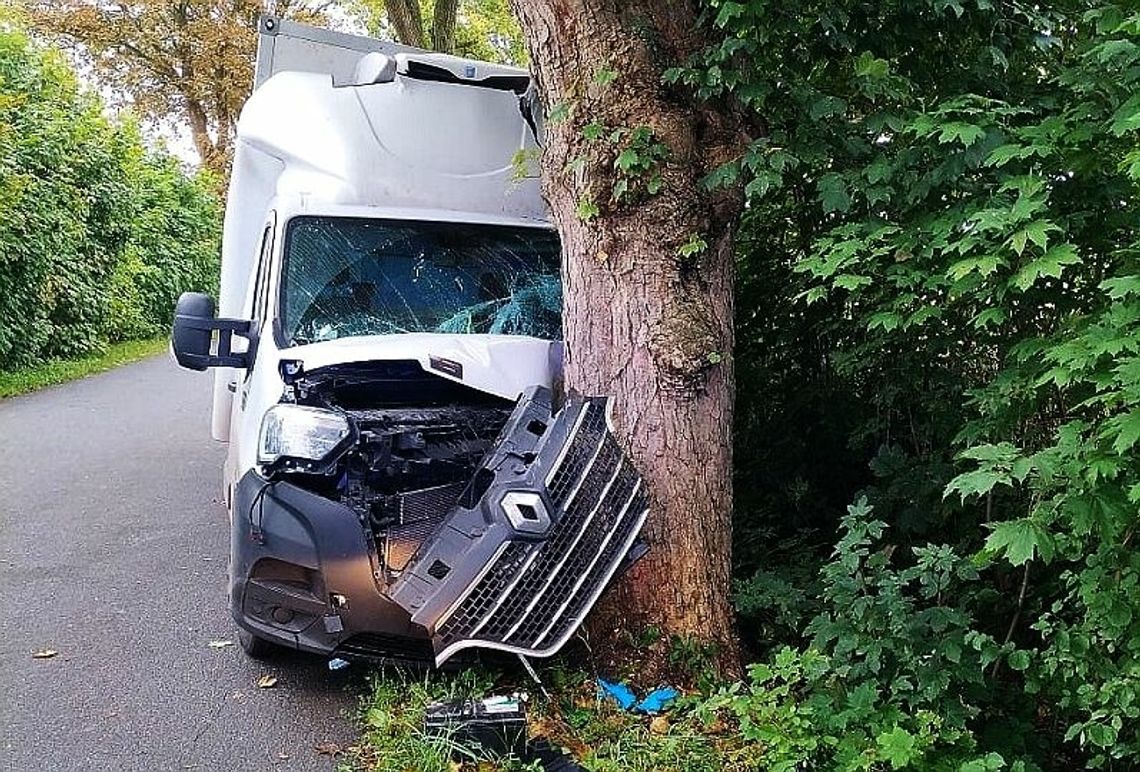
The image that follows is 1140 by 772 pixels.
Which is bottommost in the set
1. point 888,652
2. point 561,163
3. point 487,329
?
point 888,652

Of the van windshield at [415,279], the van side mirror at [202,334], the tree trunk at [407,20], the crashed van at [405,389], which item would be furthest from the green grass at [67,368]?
the van windshield at [415,279]

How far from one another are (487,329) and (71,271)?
39.5ft

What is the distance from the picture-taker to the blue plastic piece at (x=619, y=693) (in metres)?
4.25

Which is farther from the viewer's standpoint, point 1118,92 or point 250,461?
point 250,461

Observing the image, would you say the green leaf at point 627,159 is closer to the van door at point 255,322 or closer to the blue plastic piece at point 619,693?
the van door at point 255,322

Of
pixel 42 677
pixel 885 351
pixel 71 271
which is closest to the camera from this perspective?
pixel 42 677

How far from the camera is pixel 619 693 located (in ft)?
14.1

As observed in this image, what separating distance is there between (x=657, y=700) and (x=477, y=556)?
3.85 feet

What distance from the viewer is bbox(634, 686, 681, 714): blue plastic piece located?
423cm

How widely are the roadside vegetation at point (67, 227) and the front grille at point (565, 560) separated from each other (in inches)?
412

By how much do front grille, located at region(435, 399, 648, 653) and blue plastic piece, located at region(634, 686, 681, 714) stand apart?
0.62m

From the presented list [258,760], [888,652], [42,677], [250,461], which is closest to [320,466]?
[250,461]

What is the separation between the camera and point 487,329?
5488 mm

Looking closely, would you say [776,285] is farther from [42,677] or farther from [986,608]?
[42,677]
